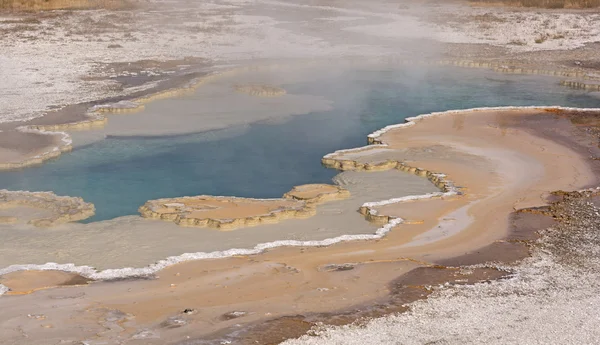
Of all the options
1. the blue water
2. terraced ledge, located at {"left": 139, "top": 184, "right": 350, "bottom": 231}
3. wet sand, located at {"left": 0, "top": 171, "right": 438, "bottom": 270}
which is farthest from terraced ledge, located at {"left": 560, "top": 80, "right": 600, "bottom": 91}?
wet sand, located at {"left": 0, "top": 171, "right": 438, "bottom": 270}

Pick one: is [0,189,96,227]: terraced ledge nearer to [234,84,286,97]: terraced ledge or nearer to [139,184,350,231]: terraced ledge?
[139,184,350,231]: terraced ledge

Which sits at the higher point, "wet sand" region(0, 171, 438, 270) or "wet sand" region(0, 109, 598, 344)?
"wet sand" region(0, 109, 598, 344)

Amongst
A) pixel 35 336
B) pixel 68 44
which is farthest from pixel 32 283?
pixel 68 44

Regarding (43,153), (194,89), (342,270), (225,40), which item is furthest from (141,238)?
(225,40)

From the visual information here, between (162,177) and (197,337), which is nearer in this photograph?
(197,337)

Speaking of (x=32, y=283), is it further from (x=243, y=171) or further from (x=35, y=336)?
(x=243, y=171)

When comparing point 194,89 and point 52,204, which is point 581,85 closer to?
point 194,89
